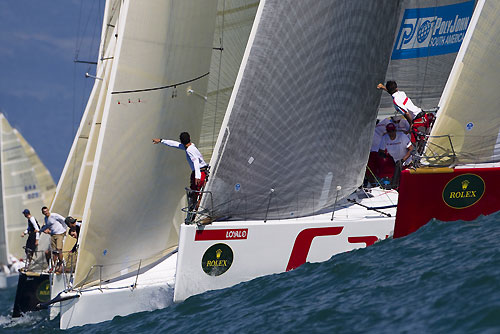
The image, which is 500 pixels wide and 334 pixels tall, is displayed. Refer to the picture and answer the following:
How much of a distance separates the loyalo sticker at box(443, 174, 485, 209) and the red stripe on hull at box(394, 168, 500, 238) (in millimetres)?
12

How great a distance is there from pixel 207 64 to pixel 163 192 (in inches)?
80.4

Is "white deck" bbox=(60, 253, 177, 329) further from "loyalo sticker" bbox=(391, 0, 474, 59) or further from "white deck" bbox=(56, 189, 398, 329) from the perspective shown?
"loyalo sticker" bbox=(391, 0, 474, 59)

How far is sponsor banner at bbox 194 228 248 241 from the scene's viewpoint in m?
10.2

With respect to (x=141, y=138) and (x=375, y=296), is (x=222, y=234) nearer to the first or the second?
(x=141, y=138)

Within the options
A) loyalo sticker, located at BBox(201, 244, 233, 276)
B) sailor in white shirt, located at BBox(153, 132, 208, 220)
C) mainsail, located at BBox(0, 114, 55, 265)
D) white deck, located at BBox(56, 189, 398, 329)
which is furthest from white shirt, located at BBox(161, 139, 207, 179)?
mainsail, located at BBox(0, 114, 55, 265)

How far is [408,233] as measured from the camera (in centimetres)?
1019

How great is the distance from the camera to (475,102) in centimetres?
1006

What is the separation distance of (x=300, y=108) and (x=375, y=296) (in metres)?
3.26

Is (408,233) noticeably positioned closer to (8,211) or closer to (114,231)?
(114,231)

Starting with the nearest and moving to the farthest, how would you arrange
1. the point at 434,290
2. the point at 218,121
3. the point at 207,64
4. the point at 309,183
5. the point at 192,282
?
1. the point at 434,290
2. the point at 192,282
3. the point at 309,183
4. the point at 207,64
5. the point at 218,121

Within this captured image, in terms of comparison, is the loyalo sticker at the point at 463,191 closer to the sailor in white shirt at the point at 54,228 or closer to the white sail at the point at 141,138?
the white sail at the point at 141,138

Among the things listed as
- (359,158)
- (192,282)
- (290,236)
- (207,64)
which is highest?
(207,64)

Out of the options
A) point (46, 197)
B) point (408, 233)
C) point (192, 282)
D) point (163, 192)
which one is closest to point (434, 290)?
point (408, 233)

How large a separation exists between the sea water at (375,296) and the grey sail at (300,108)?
3.49 ft
